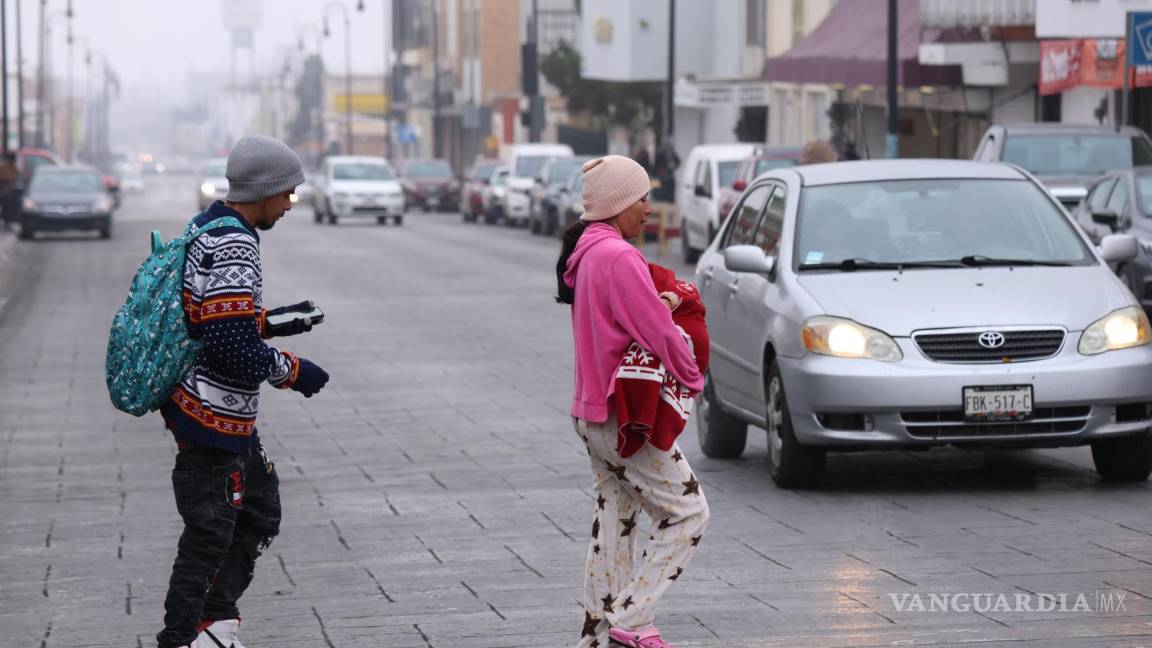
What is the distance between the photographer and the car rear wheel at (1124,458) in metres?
9.96

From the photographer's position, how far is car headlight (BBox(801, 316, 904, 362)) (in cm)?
A: 964

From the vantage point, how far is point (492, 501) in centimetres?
991

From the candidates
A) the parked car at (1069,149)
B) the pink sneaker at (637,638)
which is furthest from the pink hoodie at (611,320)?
the parked car at (1069,149)

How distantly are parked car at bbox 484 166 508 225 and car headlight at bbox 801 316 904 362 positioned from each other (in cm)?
4113

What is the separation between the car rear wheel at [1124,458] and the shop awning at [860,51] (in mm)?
25729

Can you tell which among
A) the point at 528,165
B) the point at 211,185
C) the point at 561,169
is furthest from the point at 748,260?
the point at 211,185

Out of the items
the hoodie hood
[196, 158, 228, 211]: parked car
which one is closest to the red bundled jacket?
the hoodie hood

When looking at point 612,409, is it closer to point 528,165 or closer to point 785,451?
point 785,451

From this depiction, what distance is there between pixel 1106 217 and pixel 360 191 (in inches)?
1370

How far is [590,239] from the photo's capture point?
243 inches

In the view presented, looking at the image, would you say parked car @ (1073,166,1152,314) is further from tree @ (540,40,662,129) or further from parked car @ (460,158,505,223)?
tree @ (540,40,662,129)

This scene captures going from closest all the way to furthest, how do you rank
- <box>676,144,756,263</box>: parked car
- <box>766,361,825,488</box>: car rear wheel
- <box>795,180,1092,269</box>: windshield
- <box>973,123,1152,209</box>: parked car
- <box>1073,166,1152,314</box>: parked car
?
<box>766,361,825,488</box>: car rear wheel, <box>795,180,1092,269</box>: windshield, <box>1073,166,1152,314</box>: parked car, <box>973,123,1152,209</box>: parked car, <box>676,144,756,263</box>: parked car

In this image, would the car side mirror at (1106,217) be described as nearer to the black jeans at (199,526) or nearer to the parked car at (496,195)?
the black jeans at (199,526)

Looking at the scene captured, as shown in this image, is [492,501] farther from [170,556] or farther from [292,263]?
[292,263]
